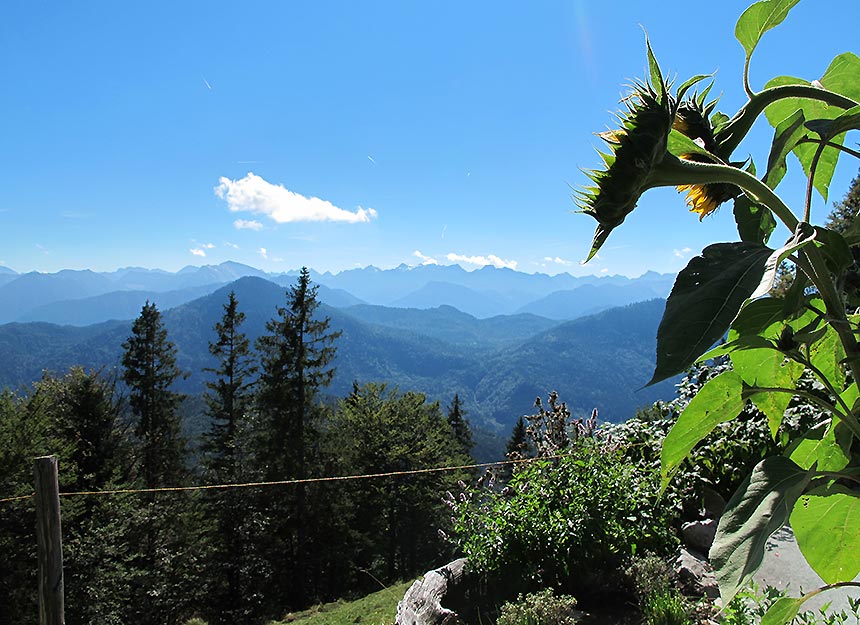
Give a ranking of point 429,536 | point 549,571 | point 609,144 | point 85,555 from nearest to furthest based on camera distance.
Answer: point 609,144, point 549,571, point 85,555, point 429,536

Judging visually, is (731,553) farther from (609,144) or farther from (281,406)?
(281,406)

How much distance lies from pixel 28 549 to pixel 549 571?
21.0 m

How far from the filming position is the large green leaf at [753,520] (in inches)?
19.4

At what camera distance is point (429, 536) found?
91.6 ft

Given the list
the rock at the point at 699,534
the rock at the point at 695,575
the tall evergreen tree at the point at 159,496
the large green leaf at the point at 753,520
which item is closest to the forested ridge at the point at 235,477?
the tall evergreen tree at the point at 159,496

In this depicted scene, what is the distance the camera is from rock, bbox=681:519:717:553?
3.88 m

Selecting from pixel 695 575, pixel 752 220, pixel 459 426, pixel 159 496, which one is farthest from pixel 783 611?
pixel 459 426

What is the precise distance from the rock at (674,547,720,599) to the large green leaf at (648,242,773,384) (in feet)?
12.2

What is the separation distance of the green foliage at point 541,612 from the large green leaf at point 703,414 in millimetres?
3024

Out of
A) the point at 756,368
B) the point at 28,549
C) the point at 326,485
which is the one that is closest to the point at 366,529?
the point at 326,485

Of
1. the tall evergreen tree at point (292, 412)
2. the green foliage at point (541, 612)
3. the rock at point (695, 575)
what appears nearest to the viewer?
the green foliage at point (541, 612)

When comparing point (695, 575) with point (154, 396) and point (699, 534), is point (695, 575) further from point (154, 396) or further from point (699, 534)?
point (154, 396)

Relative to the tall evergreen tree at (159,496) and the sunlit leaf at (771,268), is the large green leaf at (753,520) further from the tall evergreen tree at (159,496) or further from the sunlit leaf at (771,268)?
the tall evergreen tree at (159,496)

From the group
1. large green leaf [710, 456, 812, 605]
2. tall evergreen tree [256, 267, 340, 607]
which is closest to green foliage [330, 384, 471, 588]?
tall evergreen tree [256, 267, 340, 607]
